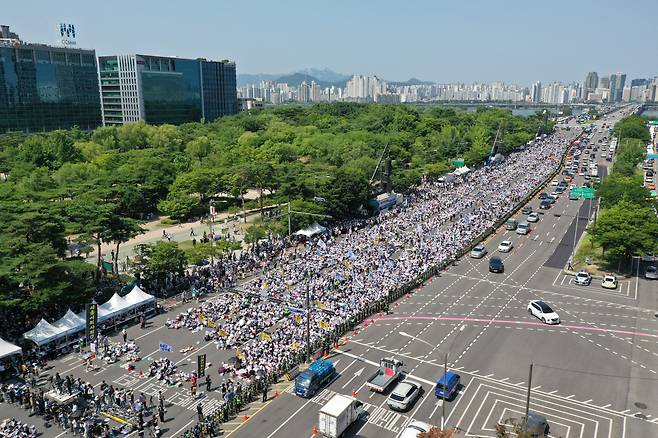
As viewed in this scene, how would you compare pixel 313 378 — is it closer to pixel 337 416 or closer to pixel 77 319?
pixel 337 416

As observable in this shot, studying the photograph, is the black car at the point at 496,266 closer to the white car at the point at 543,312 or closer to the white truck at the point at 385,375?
the white car at the point at 543,312

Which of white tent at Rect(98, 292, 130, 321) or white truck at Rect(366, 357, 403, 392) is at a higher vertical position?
white tent at Rect(98, 292, 130, 321)

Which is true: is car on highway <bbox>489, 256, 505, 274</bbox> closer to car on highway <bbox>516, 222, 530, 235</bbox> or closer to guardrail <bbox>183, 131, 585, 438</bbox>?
guardrail <bbox>183, 131, 585, 438</bbox>

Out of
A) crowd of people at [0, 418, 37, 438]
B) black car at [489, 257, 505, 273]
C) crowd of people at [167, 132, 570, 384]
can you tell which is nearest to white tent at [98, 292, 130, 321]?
crowd of people at [167, 132, 570, 384]

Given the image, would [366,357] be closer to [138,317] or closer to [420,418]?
[420,418]

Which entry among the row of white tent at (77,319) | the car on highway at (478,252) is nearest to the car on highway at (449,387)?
the row of white tent at (77,319)

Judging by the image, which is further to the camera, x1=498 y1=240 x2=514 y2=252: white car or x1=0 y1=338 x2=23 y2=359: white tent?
x1=498 y1=240 x2=514 y2=252: white car

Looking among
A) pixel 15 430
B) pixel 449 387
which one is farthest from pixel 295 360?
pixel 15 430
